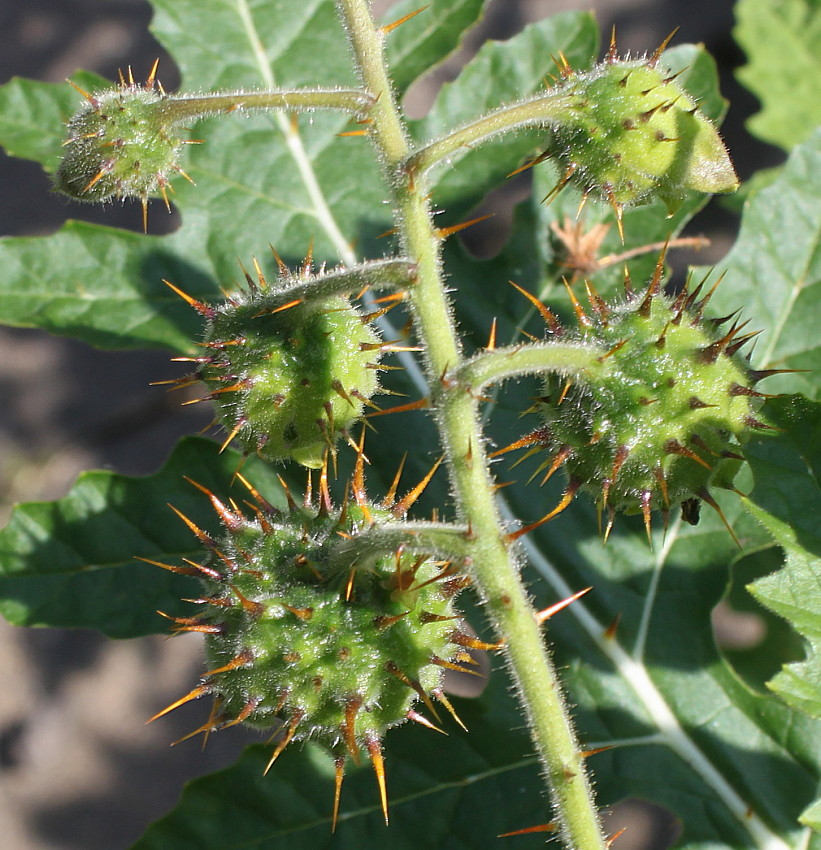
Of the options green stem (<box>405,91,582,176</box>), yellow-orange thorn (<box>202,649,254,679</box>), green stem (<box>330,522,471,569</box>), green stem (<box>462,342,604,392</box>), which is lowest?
yellow-orange thorn (<box>202,649,254,679</box>)

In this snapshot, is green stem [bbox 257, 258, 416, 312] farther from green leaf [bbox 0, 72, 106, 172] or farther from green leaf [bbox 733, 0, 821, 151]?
green leaf [bbox 733, 0, 821, 151]

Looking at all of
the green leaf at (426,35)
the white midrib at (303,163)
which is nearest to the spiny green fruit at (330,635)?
the white midrib at (303,163)

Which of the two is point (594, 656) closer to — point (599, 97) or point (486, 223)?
point (599, 97)

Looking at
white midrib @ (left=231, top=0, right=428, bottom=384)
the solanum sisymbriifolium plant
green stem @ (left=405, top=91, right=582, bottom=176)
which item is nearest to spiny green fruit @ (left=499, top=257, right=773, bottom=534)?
the solanum sisymbriifolium plant

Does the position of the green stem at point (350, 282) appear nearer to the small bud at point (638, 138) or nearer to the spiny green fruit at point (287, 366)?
the spiny green fruit at point (287, 366)

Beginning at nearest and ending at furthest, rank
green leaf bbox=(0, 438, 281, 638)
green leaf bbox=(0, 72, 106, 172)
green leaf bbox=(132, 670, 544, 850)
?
green leaf bbox=(132, 670, 544, 850) < green leaf bbox=(0, 438, 281, 638) < green leaf bbox=(0, 72, 106, 172)

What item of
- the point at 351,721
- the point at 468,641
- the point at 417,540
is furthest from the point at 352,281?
the point at 351,721

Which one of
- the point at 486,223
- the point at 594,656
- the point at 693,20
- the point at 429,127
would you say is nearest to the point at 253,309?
the point at 429,127

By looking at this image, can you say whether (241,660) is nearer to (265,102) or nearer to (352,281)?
(352,281)
